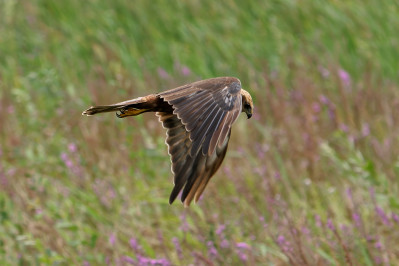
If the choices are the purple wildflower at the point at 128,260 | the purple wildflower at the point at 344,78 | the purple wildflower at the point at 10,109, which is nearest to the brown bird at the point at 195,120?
the purple wildflower at the point at 128,260

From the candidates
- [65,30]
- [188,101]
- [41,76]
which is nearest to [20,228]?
[188,101]

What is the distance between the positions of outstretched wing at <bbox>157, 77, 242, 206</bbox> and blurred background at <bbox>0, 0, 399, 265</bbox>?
0.74ft

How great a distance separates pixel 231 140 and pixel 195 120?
204cm

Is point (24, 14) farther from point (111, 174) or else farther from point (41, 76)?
point (111, 174)

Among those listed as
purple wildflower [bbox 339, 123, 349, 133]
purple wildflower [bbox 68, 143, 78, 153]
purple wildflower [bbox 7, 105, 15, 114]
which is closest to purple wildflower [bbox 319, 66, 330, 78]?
purple wildflower [bbox 339, 123, 349, 133]

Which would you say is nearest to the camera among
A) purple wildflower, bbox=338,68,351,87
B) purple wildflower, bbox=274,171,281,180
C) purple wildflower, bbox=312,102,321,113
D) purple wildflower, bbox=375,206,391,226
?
purple wildflower, bbox=375,206,391,226

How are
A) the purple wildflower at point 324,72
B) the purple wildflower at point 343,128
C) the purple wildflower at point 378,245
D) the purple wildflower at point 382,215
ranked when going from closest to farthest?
the purple wildflower at point 378,245 < the purple wildflower at point 382,215 < the purple wildflower at point 343,128 < the purple wildflower at point 324,72

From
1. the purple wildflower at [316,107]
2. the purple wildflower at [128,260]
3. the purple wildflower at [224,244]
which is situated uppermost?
the purple wildflower at [316,107]

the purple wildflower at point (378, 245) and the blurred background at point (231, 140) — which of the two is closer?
the purple wildflower at point (378, 245)

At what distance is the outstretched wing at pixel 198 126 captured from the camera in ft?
10.2

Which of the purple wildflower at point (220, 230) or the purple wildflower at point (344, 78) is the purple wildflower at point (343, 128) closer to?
the purple wildflower at point (344, 78)

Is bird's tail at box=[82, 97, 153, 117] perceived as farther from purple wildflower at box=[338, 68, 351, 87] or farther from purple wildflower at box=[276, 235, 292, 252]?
purple wildflower at box=[338, 68, 351, 87]

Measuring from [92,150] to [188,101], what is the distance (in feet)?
6.34

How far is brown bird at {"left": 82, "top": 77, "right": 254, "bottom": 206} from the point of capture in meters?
3.13
